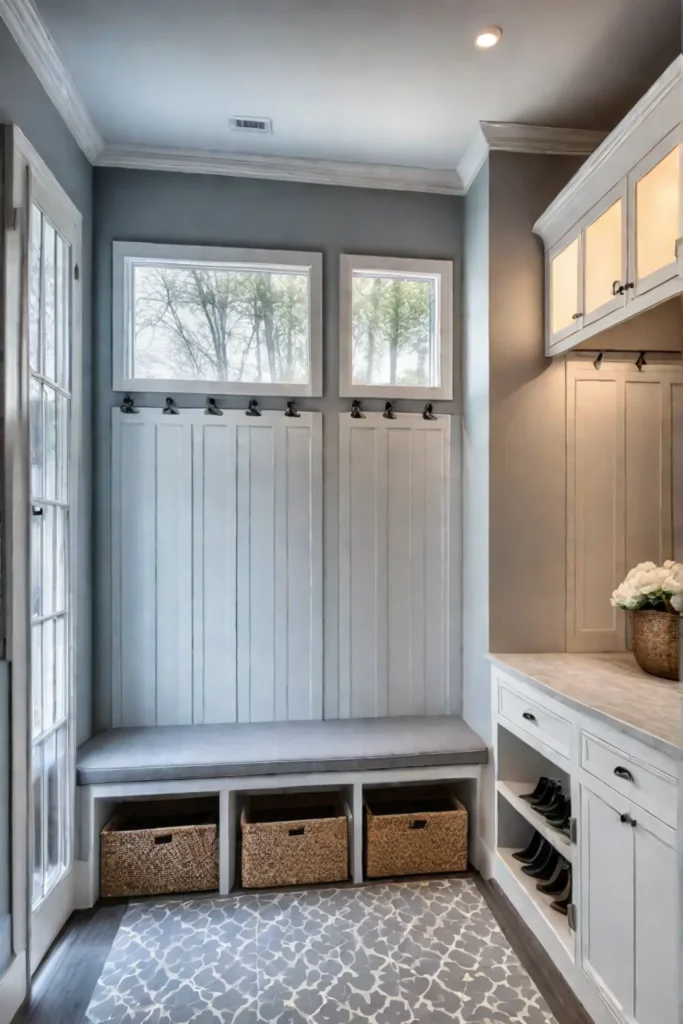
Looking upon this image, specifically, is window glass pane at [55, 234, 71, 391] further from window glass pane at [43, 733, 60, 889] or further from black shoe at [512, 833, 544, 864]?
black shoe at [512, 833, 544, 864]

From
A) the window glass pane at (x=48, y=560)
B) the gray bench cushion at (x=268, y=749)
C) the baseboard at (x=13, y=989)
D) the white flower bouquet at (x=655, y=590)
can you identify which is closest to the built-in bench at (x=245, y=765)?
the gray bench cushion at (x=268, y=749)

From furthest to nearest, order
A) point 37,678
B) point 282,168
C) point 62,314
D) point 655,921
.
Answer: point 282,168 < point 62,314 < point 37,678 < point 655,921

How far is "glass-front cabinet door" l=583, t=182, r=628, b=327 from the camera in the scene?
1.96 meters

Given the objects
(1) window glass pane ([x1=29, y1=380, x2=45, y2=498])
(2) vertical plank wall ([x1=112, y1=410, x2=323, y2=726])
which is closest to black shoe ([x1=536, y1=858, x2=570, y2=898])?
(2) vertical plank wall ([x1=112, y1=410, x2=323, y2=726])

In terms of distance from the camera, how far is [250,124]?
2.46m

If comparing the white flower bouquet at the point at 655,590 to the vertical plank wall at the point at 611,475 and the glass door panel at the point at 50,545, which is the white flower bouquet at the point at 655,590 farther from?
the glass door panel at the point at 50,545

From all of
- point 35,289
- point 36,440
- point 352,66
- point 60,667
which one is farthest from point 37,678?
point 352,66

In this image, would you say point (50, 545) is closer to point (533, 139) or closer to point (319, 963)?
point (319, 963)

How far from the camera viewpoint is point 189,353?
2.78 metres

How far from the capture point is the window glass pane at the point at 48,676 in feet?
7.02

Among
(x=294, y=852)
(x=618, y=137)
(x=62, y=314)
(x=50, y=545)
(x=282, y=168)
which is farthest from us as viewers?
(x=282, y=168)

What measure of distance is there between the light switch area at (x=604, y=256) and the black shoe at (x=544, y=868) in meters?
1.95

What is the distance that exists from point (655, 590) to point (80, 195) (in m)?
2.62

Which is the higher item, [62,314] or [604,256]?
[604,256]
